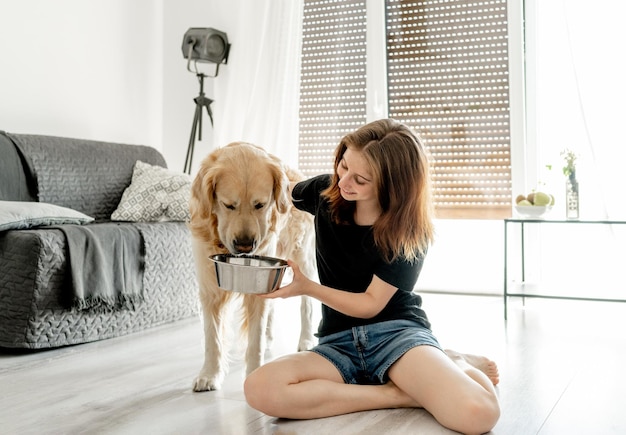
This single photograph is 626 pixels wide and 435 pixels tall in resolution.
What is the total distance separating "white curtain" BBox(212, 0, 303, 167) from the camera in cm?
495

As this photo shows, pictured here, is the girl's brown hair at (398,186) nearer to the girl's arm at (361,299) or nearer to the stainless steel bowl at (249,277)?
the girl's arm at (361,299)

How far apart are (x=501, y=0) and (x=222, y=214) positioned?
3163 millimetres

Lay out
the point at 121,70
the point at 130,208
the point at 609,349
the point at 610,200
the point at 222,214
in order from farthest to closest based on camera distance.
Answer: the point at 121,70 → the point at 610,200 → the point at 130,208 → the point at 609,349 → the point at 222,214

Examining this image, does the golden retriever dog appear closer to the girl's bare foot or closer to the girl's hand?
the girl's hand

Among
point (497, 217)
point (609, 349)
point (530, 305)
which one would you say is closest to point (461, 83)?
point (497, 217)

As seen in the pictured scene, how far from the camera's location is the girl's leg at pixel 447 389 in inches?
67.6

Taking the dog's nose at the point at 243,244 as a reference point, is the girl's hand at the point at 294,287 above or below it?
below

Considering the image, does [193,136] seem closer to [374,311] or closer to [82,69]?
[82,69]

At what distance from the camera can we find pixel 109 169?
4020 mm

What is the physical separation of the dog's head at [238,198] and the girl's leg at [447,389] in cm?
60

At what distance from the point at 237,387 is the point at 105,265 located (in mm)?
1056

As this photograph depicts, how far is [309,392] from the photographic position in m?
1.84

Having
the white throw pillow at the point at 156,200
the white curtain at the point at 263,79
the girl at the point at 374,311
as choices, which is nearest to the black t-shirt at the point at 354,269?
the girl at the point at 374,311

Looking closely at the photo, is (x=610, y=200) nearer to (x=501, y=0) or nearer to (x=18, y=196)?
(x=501, y=0)
